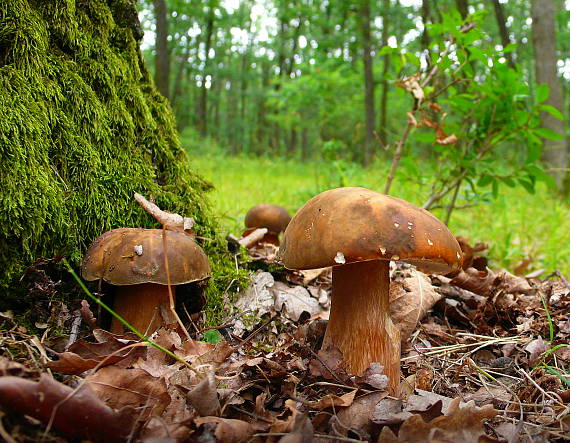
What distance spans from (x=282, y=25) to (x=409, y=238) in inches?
1169

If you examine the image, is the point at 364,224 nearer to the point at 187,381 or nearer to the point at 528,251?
the point at 187,381

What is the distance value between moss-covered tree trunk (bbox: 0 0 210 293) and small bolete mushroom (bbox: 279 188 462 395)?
43.6 inches

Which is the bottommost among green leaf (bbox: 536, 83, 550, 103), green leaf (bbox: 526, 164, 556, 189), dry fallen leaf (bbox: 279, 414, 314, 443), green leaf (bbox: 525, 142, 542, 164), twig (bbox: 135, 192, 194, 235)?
dry fallen leaf (bbox: 279, 414, 314, 443)

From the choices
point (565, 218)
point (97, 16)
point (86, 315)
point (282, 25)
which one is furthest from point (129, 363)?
point (282, 25)

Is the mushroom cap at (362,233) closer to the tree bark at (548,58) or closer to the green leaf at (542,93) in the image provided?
the green leaf at (542,93)

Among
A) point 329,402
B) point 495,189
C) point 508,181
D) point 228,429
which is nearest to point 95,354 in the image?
point 228,429

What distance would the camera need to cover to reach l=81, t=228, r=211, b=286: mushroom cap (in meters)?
1.80

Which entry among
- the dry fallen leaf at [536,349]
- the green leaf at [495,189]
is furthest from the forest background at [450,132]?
the dry fallen leaf at [536,349]

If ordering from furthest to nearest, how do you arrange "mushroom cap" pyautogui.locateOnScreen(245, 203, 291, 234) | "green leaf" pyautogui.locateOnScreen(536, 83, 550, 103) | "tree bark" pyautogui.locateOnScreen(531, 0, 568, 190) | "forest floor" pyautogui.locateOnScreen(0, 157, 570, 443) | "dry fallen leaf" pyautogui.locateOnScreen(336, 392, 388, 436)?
1. "tree bark" pyautogui.locateOnScreen(531, 0, 568, 190)
2. "mushroom cap" pyautogui.locateOnScreen(245, 203, 291, 234)
3. "green leaf" pyautogui.locateOnScreen(536, 83, 550, 103)
4. "dry fallen leaf" pyautogui.locateOnScreen(336, 392, 388, 436)
5. "forest floor" pyautogui.locateOnScreen(0, 157, 570, 443)

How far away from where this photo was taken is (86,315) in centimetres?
177

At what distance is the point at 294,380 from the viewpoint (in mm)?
1612

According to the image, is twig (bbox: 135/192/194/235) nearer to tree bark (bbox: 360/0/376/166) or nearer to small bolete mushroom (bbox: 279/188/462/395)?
small bolete mushroom (bbox: 279/188/462/395)

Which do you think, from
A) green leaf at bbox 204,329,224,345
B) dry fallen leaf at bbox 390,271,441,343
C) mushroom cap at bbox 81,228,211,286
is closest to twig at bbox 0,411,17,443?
mushroom cap at bbox 81,228,211,286

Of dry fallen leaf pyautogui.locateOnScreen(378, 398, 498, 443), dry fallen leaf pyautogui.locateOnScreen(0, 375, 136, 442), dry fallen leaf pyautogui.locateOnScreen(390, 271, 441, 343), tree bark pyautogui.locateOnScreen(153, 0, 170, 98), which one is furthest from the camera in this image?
tree bark pyautogui.locateOnScreen(153, 0, 170, 98)
